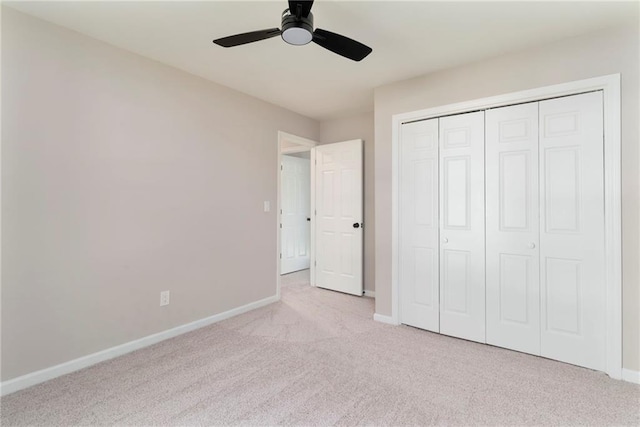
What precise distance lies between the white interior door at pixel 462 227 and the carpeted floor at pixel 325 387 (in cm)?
23

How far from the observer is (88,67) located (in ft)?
7.47

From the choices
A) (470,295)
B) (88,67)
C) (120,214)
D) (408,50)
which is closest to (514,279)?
(470,295)

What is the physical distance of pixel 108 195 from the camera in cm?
238

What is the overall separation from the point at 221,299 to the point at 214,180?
121 centimetres

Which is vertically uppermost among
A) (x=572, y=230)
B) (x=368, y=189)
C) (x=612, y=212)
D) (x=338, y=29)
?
(x=338, y=29)

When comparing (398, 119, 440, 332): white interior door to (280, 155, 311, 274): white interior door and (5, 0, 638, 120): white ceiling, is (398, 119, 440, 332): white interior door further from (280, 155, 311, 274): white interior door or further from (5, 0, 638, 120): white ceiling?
(280, 155, 311, 274): white interior door

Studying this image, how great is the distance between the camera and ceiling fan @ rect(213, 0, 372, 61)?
1607mm

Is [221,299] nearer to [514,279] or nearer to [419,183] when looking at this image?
[419,183]

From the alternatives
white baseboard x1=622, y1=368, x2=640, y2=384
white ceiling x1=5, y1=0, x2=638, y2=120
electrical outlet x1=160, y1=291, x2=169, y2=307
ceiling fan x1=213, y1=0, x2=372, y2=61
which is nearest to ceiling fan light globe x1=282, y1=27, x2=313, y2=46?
ceiling fan x1=213, y1=0, x2=372, y2=61

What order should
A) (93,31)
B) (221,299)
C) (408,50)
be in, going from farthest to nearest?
(221,299) → (408,50) → (93,31)

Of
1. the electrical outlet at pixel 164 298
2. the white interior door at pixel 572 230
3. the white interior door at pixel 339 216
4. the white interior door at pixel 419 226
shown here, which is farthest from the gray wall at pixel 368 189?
the electrical outlet at pixel 164 298

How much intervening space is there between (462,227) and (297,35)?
6.66ft

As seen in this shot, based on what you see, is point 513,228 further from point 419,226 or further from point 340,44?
point 340,44

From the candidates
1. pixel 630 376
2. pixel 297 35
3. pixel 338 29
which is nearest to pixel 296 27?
pixel 297 35
